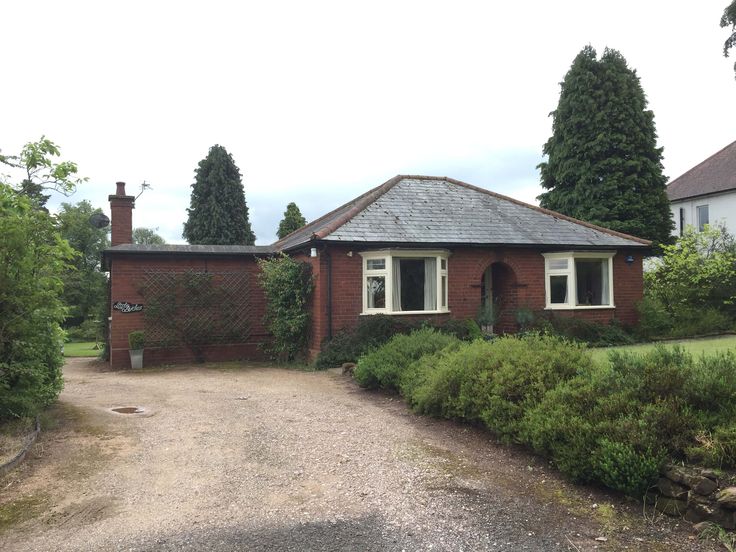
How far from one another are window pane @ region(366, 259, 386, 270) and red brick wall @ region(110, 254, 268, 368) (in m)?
3.59

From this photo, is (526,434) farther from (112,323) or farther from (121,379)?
→ (112,323)

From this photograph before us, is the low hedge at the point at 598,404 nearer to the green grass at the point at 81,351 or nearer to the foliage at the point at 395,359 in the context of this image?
the foliage at the point at 395,359

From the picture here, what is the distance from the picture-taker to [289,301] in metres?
14.0

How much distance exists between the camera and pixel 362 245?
1327 centimetres

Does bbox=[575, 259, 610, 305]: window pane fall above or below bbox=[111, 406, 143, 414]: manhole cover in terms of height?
above

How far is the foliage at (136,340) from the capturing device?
14031mm

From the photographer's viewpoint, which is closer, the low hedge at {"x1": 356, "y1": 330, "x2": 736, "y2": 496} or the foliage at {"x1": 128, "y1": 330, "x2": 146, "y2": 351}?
the low hedge at {"x1": 356, "y1": 330, "x2": 736, "y2": 496}

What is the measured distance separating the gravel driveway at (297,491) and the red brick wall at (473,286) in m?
5.46

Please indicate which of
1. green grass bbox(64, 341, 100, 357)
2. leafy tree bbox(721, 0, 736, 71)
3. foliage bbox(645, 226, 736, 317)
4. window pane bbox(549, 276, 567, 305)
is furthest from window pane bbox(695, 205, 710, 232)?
green grass bbox(64, 341, 100, 357)

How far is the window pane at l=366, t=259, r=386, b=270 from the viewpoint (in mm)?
13404

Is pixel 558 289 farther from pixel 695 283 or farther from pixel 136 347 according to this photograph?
pixel 136 347

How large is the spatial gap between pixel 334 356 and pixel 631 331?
28.4 feet

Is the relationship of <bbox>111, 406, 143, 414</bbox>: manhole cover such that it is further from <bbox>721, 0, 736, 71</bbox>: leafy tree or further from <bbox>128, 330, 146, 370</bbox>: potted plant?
<bbox>721, 0, 736, 71</bbox>: leafy tree

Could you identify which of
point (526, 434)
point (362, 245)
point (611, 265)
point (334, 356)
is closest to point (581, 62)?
point (611, 265)
